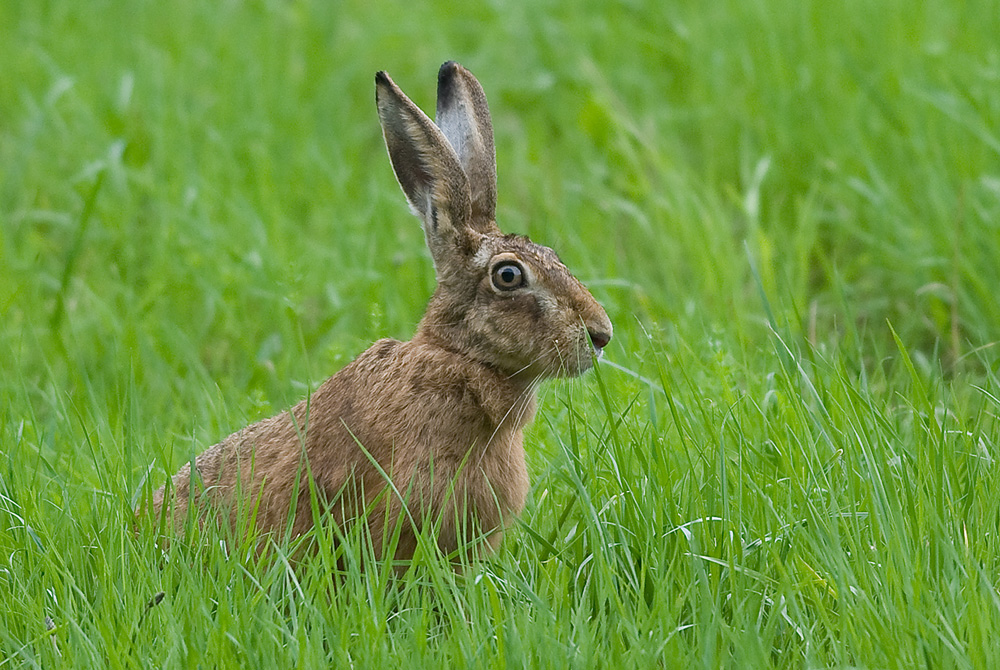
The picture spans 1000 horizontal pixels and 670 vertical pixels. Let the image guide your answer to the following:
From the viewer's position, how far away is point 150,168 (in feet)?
24.3

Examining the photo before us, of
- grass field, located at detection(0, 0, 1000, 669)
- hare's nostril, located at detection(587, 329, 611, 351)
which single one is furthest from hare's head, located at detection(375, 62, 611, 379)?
grass field, located at detection(0, 0, 1000, 669)

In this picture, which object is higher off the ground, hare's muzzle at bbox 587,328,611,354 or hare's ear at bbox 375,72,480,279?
hare's ear at bbox 375,72,480,279

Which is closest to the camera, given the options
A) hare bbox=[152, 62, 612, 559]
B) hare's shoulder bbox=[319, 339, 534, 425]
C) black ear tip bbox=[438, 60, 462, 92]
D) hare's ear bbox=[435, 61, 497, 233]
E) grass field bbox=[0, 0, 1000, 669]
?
grass field bbox=[0, 0, 1000, 669]

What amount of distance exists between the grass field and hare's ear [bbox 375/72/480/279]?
0.56m

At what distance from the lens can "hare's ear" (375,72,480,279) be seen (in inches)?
180

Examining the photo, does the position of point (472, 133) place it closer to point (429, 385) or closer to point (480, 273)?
point (480, 273)

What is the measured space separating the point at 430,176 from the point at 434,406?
2.67ft

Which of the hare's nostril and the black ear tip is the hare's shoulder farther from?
the black ear tip

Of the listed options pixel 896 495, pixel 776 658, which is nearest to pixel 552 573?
pixel 776 658

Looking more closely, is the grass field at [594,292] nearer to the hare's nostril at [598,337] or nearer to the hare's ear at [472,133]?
the hare's nostril at [598,337]

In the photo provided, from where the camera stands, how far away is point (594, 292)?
5.95m

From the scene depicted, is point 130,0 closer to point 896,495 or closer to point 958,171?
point 958,171

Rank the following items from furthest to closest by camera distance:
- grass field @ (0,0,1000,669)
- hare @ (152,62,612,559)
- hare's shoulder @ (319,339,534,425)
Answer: hare's shoulder @ (319,339,534,425)
hare @ (152,62,612,559)
grass field @ (0,0,1000,669)

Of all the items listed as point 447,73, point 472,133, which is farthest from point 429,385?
point 447,73
